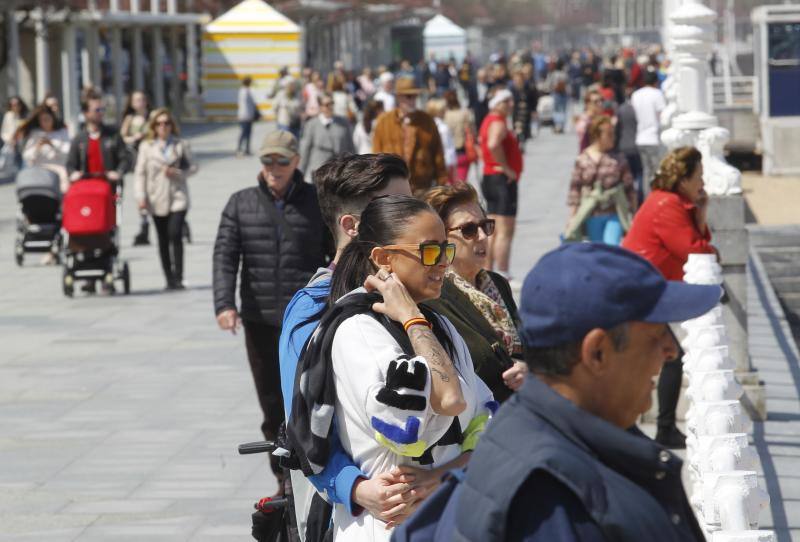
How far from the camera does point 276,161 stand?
7219mm

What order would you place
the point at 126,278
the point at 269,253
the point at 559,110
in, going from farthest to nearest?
the point at 559,110 < the point at 126,278 < the point at 269,253

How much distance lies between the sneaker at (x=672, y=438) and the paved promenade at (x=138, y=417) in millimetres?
428

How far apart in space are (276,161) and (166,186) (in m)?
7.80

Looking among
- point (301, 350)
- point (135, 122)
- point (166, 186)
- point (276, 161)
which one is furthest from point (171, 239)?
point (301, 350)

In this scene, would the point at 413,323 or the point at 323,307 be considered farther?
the point at 323,307

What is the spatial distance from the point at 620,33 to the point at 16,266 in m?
176

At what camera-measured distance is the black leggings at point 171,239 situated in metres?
14.9

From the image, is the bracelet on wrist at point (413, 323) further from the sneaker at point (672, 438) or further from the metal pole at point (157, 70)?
the metal pole at point (157, 70)

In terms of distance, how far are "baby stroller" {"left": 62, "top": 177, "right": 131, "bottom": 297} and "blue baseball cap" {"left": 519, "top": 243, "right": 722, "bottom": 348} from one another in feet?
40.4

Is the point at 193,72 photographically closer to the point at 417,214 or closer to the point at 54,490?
the point at 54,490

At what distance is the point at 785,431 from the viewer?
27.8 feet

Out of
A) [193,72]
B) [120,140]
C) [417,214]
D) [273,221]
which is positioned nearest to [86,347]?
[120,140]

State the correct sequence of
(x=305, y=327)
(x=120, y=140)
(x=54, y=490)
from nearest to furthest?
(x=305, y=327), (x=54, y=490), (x=120, y=140)

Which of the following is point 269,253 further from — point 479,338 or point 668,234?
point 479,338
